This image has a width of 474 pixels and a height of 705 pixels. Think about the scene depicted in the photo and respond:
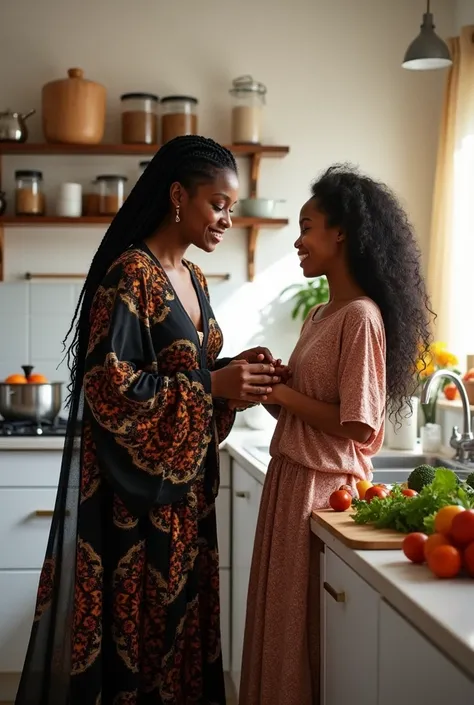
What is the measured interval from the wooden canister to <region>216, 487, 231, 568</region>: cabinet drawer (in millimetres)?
1421

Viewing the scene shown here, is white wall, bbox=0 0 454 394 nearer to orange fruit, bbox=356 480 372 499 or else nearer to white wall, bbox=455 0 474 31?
white wall, bbox=455 0 474 31

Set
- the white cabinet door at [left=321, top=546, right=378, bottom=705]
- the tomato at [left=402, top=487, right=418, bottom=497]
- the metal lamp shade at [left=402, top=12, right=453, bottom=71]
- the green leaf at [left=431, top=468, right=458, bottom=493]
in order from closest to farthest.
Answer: the white cabinet door at [left=321, top=546, right=378, bottom=705]
the green leaf at [left=431, top=468, right=458, bottom=493]
the tomato at [left=402, top=487, right=418, bottom=497]
the metal lamp shade at [left=402, top=12, right=453, bottom=71]

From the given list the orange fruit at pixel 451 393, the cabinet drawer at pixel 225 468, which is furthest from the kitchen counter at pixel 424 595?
the orange fruit at pixel 451 393

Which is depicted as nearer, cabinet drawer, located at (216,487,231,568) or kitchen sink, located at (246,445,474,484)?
kitchen sink, located at (246,445,474,484)

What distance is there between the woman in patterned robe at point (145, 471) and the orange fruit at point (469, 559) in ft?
2.27

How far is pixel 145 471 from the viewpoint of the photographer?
1.84 meters

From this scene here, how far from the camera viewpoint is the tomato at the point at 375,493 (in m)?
1.64

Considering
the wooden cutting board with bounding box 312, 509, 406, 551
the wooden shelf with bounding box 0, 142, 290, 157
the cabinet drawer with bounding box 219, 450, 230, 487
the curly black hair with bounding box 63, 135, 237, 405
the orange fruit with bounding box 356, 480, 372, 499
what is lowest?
the cabinet drawer with bounding box 219, 450, 230, 487

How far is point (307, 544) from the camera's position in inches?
68.8

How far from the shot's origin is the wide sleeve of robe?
1795mm

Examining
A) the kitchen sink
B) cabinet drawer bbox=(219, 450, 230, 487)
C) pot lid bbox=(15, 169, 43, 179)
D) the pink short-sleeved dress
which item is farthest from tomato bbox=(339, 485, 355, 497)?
pot lid bbox=(15, 169, 43, 179)

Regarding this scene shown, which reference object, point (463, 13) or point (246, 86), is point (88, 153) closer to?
point (246, 86)

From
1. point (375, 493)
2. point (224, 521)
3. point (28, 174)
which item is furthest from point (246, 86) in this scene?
point (375, 493)

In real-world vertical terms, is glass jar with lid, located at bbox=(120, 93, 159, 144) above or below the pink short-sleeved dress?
above
